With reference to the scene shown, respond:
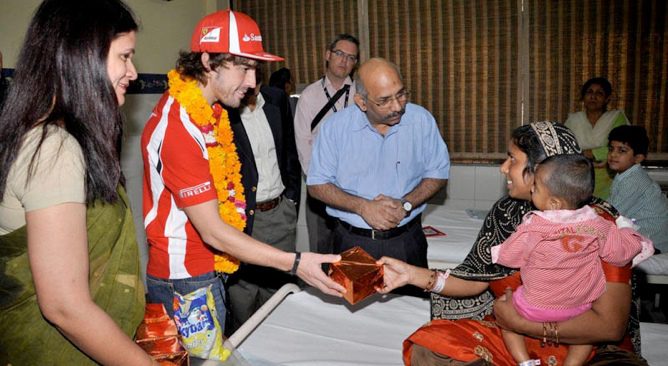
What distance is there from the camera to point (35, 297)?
1.43 metres

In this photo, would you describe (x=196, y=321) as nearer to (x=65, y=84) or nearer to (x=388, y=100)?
(x=65, y=84)

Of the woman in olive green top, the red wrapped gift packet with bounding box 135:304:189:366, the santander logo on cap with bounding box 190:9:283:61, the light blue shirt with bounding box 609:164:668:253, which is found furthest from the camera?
the light blue shirt with bounding box 609:164:668:253

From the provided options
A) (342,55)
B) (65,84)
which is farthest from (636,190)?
(65,84)

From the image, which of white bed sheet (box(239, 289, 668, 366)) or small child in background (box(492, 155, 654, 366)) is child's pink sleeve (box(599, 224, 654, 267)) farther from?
white bed sheet (box(239, 289, 668, 366))

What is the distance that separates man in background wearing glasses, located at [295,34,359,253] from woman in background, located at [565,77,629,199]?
2.63m

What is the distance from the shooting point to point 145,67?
486 cm

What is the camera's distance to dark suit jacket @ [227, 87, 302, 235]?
3.29 m

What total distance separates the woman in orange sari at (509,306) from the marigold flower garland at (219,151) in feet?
2.83

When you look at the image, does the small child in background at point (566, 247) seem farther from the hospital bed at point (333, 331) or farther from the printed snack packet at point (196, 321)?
the printed snack packet at point (196, 321)

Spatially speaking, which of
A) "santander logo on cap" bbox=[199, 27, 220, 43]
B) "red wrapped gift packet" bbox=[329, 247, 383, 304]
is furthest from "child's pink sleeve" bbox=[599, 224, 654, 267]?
"santander logo on cap" bbox=[199, 27, 220, 43]

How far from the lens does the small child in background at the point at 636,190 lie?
4.05 m

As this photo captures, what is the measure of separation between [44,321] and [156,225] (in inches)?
33.3

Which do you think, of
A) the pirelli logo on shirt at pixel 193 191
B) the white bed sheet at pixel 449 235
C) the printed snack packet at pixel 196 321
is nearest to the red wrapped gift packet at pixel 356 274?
the printed snack packet at pixel 196 321

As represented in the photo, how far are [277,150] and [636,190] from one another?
2.94m
